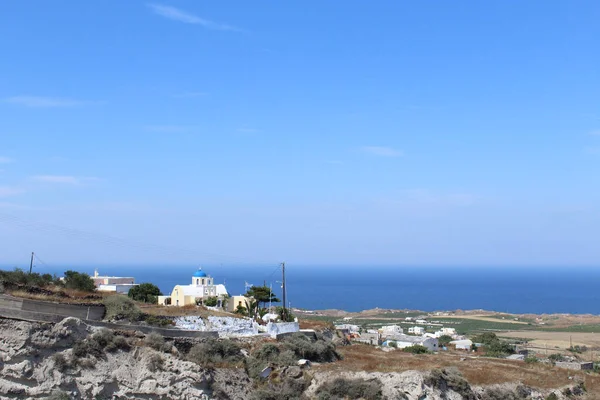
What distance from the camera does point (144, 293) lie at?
51.1m

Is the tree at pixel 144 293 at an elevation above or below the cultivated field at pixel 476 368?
above

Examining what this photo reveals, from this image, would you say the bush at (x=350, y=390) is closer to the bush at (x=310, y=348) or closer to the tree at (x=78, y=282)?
the bush at (x=310, y=348)

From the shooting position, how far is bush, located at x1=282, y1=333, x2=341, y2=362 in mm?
29500

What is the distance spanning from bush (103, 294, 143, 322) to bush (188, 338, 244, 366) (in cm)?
498

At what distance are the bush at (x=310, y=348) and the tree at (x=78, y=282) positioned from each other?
635 inches

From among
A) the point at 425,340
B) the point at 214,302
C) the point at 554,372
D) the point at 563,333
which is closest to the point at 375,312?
the point at 563,333

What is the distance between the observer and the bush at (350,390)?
25109mm

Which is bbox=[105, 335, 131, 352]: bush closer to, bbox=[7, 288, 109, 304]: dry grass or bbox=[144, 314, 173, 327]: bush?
bbox=[144, 314, 173, 327]: bush

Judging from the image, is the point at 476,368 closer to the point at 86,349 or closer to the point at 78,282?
the point at 86,349

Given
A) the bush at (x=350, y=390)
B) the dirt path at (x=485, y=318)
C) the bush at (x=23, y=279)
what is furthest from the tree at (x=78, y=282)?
the dirt path at (x=485, y=318)

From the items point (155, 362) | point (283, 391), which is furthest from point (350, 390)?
point (155, 362)

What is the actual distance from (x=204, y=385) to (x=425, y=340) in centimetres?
3228

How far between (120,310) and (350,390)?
1230 cm

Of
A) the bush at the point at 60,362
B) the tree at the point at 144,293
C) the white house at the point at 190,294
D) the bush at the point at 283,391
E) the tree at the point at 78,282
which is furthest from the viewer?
the tree at the point at 144,293
